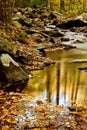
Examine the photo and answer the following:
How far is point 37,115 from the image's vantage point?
580 cm

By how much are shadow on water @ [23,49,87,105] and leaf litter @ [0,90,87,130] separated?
557 mm

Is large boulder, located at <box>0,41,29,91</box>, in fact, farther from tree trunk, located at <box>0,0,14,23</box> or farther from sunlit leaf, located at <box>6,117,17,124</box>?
tree trunk, located at <box>0,0,14,23</box>

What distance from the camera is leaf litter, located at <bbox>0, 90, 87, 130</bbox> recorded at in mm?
5281

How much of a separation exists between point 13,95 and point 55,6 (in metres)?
42.6

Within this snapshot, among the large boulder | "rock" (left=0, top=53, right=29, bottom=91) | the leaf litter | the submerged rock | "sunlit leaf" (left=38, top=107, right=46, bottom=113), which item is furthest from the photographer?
the submerged rock

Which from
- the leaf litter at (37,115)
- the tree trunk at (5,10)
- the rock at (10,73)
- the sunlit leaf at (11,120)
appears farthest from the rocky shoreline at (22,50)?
the sunlit leaf at (11,120)

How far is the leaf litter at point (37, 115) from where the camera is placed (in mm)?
5281

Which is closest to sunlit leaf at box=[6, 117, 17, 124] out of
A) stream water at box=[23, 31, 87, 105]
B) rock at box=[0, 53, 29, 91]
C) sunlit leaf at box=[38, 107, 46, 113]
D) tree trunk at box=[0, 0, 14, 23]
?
sunlit leaf at box=[38, 107, 46, 113]

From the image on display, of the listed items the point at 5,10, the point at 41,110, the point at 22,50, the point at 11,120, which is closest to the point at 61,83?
the point at 41,110

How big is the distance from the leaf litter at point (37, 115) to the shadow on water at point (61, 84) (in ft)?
1.83

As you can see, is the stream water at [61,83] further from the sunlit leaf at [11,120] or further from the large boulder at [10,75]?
the sunlit leaf at [11,120]

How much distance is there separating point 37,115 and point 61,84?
2.77m

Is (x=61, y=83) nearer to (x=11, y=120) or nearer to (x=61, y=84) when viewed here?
(x=61, y=84)

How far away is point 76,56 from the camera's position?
13.8 meters
